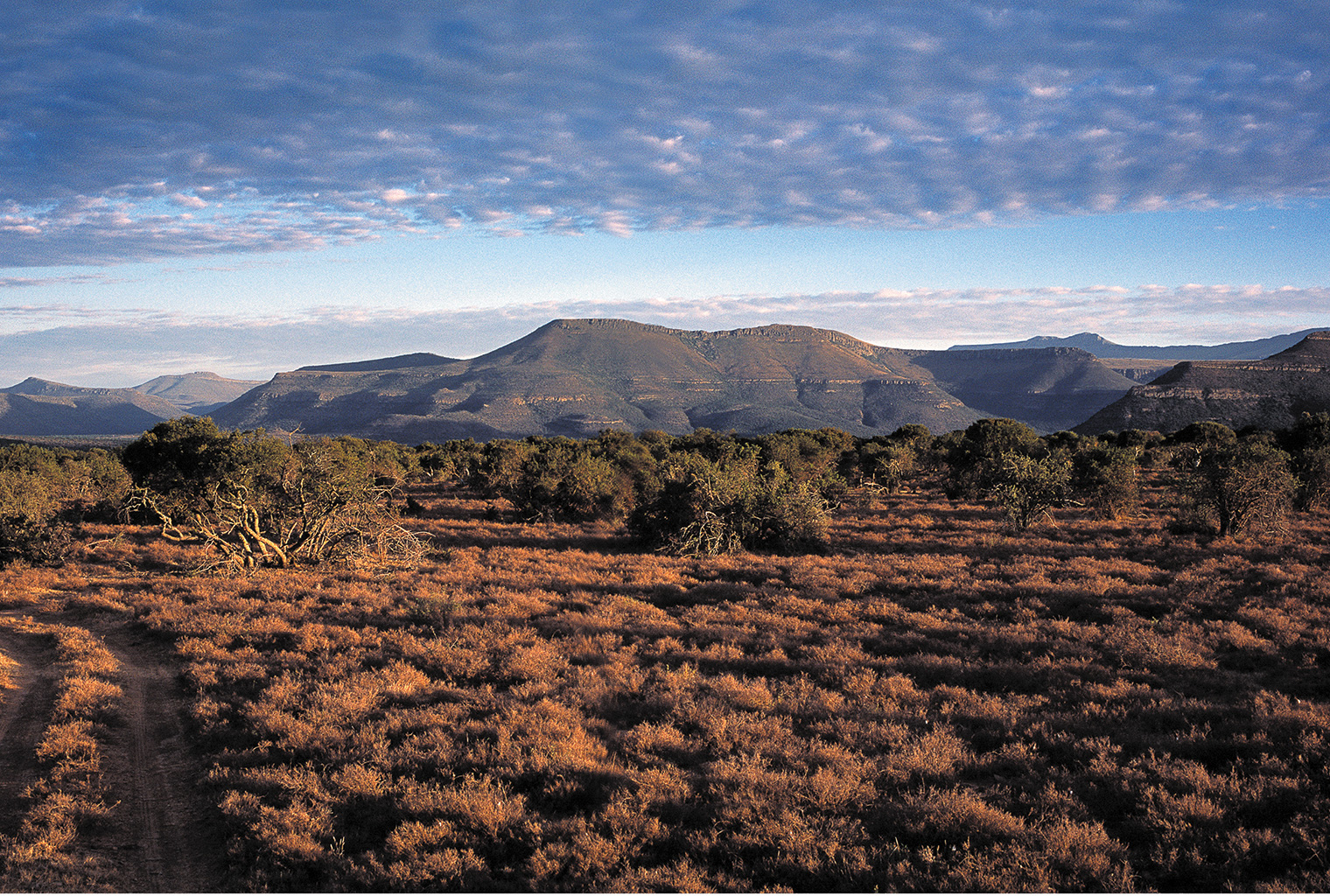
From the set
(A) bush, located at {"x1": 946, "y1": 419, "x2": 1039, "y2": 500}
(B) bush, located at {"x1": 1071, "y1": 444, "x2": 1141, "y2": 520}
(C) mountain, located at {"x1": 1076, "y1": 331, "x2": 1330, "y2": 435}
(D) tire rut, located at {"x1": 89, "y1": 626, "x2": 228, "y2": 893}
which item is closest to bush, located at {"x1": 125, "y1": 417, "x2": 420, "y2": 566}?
(D) tire rut, located at {"x1": 89, "y1": 626, "x2": 228, "y2": 893}

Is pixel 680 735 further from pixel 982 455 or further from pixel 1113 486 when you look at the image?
pixel 982 455

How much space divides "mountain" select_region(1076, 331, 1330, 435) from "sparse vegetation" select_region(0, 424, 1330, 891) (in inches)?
3606

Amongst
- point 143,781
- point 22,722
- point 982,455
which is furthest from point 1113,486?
point 22,722

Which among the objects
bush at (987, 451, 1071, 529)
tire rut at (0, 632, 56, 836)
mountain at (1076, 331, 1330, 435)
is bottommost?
tire rut at (0, 632, 56, 836)

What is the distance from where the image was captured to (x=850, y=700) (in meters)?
10.1

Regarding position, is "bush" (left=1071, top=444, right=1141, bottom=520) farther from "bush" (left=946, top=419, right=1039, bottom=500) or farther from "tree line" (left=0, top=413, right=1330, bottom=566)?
"bush" (left=946, top=419, right=1039, bottom=500)

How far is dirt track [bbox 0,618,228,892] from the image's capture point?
662 cm

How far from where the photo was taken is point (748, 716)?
9453mm

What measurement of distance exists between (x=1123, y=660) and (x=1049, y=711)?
10.6 ft

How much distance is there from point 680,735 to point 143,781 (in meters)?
6.84

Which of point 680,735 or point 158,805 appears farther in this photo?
point 680,735

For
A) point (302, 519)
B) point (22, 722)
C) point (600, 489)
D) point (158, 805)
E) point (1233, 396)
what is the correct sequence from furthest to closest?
point (1233, 396) < point (600, 489) < point (302, 519) < point (22, 722) < point (158, 805)

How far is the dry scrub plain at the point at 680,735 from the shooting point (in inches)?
247

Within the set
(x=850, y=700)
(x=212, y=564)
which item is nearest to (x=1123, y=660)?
(x=850, y=700)
